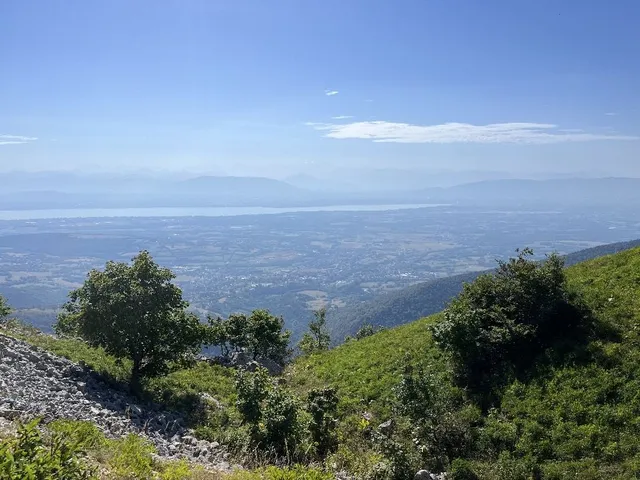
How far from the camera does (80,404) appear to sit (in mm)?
14312

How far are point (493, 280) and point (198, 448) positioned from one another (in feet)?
43.1

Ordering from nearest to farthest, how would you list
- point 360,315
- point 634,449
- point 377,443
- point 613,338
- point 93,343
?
point 634,449
point 377,443
point 613,338
point 93,343
point 360,315

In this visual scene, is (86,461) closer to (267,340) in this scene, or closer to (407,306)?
(267,340)

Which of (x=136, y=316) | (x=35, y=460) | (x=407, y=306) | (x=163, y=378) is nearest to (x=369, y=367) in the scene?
(x=163, y=378)

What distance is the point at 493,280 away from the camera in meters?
19.4

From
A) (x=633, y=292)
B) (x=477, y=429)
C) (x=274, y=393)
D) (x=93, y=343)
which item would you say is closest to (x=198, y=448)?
(x=274, y=393)

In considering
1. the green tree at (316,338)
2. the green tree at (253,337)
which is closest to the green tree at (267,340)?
the green tree at (253,337)

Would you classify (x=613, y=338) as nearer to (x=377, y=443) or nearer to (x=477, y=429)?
(x=477, y=429)

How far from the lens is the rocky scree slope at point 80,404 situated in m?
12.9

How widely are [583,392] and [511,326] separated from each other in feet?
11.3

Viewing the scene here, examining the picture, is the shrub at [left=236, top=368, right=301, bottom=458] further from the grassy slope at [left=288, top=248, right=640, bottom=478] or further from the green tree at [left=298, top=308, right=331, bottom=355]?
the green tree at [left=298, top=308, right=331, bottom=355]

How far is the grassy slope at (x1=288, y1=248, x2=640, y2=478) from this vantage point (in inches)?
483

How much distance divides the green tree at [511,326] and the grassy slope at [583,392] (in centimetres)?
101

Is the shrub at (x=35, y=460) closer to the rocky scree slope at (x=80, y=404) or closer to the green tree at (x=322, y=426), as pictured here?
the rocky scree slope at (x=80, y=404)
